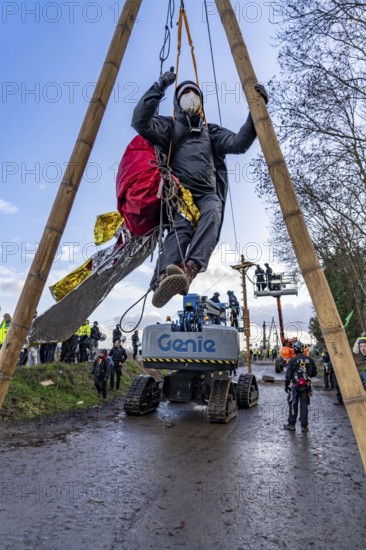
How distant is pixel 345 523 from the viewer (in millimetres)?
Answer: 3971

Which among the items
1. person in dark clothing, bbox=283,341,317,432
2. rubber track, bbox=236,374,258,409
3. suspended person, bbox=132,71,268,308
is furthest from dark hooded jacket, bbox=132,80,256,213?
rubber track, bbox=236,374,258,409

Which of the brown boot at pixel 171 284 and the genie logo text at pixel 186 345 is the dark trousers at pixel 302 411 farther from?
the brown boot at pixel 171 284

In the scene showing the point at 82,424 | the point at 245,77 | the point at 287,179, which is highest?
the point at 245,77

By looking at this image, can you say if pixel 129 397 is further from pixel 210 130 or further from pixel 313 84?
pixel 313 84

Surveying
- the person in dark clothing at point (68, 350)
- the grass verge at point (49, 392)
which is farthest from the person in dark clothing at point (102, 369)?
the person in dark clothing at point (68, 350)

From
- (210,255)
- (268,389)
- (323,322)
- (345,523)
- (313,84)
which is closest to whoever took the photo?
(323,322)

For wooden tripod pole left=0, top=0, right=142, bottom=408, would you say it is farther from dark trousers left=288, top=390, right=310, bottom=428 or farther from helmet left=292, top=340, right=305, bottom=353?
helmet left=292, top=340, right=305, bottom=353

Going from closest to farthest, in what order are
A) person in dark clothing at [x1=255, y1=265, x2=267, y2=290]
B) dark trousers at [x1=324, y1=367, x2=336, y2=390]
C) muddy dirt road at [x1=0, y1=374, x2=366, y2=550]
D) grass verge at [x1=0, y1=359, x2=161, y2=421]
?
1. muddy dirt road at [x1=0, y1=374, x2=366, y2=550]
2. grass verge at [x1=0, y1=359, x2=161, y2=421]
3. dark trousers at [x1=324, y1=367, x2=336, y2=390]
4. person in dark clothing at [x1=255, y1=265, x2=267, y2=290]

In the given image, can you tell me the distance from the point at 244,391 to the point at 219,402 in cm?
241

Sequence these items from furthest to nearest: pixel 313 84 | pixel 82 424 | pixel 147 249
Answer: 1. pixel 313 84
2. pixel 82 424
3. pixel 147 249

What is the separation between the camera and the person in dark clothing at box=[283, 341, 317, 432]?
29.1 feet

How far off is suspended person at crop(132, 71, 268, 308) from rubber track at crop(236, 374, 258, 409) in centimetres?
884

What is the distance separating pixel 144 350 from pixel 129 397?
3.94 ft

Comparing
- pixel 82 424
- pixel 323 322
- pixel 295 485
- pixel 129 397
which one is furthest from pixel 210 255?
pixel 129 397
